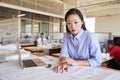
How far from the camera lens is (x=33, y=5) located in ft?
24.1

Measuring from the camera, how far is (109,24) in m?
8.95

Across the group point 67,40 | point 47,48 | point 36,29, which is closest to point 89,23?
point 36,29

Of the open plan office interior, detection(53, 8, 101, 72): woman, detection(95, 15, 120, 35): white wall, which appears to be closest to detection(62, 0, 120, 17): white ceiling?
the open plan office interior

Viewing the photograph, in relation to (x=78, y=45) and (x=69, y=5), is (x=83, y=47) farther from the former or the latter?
(x=69, y=5)

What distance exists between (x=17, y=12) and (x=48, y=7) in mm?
1980

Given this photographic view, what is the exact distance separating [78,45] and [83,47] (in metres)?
0.05

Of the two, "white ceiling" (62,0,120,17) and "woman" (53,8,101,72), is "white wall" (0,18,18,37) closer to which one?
"woman" (53,8,101,72)

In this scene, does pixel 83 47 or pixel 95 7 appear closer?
pixel 83 47

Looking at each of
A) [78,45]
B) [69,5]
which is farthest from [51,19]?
[78,45]

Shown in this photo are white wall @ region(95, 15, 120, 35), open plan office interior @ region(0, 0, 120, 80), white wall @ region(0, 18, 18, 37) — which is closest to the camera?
white wall @ region(0, 18, 18, 37)

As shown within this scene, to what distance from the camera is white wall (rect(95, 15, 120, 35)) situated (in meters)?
→ 8.53

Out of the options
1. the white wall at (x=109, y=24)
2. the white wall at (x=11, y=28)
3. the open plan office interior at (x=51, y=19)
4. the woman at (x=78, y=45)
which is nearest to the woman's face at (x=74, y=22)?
the woman at (x=78, y=45)

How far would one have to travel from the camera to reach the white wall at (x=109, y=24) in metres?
8.53

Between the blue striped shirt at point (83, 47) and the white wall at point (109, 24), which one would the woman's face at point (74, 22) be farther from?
the white wall at point (109, 24)
